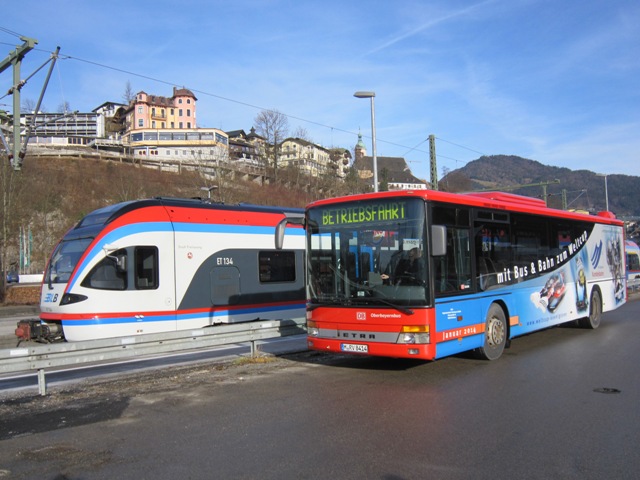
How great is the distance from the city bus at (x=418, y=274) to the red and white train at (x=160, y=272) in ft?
13.0

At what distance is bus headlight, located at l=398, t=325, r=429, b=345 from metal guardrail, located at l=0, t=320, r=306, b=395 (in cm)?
317

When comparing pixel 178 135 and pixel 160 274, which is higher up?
pixel 178 135

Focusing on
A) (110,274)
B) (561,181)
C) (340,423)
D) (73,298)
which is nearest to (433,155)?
(110,274)

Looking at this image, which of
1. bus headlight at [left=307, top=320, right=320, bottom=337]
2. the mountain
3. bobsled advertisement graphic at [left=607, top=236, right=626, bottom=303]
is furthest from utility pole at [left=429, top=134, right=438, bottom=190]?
the mountain

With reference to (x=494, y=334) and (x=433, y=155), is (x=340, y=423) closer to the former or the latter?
(x=494, y=334)

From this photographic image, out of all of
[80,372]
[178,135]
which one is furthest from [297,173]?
[80,372]

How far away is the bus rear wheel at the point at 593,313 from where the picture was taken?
1441 cm

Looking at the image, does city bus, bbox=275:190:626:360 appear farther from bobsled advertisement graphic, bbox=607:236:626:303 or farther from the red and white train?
bobsled advertisement graphic, bbox=607:236:626:303

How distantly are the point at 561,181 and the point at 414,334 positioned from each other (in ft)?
320

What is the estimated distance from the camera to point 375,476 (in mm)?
4582

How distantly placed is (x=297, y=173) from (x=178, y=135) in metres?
43.9

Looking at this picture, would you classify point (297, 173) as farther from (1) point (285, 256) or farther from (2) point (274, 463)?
(2) point (274, 463)

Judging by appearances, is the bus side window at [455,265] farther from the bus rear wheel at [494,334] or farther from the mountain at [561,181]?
the mountain at [561,181]

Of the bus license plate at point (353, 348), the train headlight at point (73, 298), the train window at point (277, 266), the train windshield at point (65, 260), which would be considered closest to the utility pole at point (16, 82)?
the train windshield at point (65, 260)
